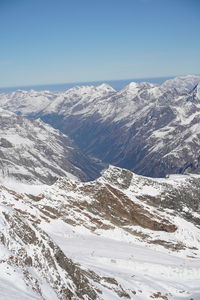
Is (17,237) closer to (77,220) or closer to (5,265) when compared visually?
(5,265)

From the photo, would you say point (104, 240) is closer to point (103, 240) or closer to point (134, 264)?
point (103, 240)

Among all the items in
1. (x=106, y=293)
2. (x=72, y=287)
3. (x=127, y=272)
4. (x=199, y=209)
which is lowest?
(x=199, y=209)

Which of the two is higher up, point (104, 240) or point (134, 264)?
point (134, 264)

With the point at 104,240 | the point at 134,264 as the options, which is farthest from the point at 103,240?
the point at 134,264

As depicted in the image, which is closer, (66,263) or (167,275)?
(66,263)

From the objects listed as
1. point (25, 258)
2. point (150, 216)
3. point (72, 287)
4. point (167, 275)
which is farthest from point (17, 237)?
point (150, 216)

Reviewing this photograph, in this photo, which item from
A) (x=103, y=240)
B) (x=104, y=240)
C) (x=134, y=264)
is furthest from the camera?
(x=104, y=240)

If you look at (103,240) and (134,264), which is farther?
(103,240)

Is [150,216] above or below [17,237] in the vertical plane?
below
